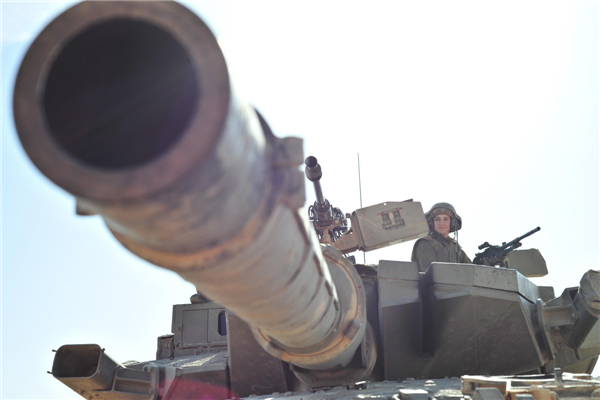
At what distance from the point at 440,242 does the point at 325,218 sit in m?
1.79

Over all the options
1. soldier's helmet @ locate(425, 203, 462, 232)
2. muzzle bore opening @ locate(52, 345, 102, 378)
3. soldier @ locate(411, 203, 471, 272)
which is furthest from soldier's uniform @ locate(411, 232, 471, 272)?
muzzle bore opening @ locate(52, 345, 102, 378)

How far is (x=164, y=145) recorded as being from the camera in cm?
227

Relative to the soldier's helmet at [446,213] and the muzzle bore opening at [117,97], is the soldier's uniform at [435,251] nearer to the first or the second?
the soldier's helmet at [446,213]

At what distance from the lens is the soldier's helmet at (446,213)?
974 cm

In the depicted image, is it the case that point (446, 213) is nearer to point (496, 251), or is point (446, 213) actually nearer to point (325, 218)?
point (496, 251)

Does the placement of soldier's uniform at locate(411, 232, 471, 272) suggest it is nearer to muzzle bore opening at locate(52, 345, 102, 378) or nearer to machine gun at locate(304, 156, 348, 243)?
machine gun at locate(304, 156, 348, 243)

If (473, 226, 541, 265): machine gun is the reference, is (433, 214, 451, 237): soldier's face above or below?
above

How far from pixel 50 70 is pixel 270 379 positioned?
17.7ft

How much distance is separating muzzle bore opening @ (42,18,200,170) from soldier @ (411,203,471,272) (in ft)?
22.5

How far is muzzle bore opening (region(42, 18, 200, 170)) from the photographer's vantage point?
227cm

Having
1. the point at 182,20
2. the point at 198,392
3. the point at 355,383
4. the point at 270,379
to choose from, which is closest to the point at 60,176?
the point at 182,20

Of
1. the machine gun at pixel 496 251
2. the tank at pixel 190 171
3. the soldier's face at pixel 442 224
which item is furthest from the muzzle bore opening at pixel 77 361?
the machine gun at pixel 496 251

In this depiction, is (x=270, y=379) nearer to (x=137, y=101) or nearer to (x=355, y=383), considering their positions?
(x=355, y=383)

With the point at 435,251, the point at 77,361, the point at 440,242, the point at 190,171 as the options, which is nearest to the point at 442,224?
the point at 440,242
